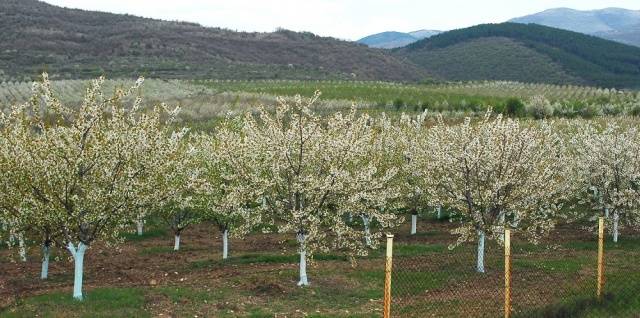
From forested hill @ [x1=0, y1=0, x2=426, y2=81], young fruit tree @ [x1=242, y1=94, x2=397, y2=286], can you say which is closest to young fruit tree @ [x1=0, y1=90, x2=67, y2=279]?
young fruit tree @ [x1=242, y1=94, x2=397, y2=286]

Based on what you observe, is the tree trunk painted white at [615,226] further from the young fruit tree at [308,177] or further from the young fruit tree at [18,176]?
the young fruit tree at [18,176]

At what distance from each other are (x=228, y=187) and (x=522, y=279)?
12904mm

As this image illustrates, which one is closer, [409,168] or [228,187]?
[228,187]

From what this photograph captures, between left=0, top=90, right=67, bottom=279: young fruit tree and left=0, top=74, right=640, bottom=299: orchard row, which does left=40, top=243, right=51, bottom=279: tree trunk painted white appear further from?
left=0, top=90, right=67, bottom=279: young fruit tree

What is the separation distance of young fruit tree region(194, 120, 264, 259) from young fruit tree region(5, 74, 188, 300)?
3637 mm

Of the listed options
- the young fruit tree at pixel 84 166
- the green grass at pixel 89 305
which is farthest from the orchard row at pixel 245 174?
the green grass at pixel 89 305

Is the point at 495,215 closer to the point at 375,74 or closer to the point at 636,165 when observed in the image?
the point at 636,165

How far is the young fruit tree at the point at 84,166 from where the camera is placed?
789 inches

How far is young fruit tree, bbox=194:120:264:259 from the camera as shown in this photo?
2388 centimetres

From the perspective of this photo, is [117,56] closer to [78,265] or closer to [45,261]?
[45,261]

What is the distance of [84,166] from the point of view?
2069 cm

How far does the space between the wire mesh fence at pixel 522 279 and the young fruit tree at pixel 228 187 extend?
6746 millimetres

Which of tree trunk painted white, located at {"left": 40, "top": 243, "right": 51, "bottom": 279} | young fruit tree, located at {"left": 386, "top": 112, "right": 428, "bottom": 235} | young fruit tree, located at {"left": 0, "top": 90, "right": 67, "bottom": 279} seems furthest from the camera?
young fruit tree, located at {"left": 386, "top": 112, "right": 428, "bottom": 235}

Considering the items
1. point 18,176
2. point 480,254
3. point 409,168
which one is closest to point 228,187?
point 18,176
